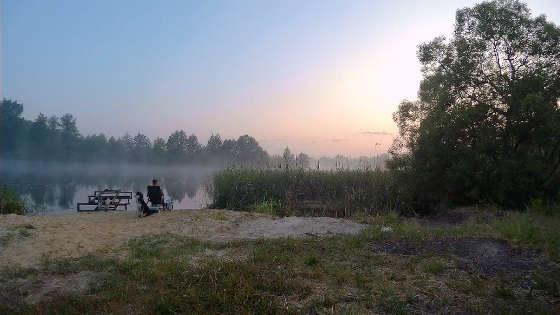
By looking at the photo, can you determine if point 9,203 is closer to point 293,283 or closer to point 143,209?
point 143,209

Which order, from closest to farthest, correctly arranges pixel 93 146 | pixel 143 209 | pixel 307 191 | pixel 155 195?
pixel 143 209 → pixel 155 195 → pixel 307 191 → pixel 93 146

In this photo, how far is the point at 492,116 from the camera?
1262 cm

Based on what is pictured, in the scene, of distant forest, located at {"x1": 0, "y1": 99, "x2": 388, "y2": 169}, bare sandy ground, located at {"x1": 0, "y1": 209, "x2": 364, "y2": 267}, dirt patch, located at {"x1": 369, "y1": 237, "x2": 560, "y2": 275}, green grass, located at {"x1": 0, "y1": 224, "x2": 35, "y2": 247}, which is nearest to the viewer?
dirt patch, located at {"x1": 369, "y1": 237, "x2": 560, "y2": 275}

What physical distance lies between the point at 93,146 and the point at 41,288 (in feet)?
254

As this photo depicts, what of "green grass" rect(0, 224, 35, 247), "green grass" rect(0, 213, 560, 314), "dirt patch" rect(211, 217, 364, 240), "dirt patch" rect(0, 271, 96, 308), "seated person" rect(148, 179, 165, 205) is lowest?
"dirt patch" rect(211, 217, 364, 240)

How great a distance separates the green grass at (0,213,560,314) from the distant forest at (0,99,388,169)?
5184 centimetres

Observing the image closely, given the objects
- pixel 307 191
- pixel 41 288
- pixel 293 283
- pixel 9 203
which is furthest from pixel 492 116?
pixel 9 203

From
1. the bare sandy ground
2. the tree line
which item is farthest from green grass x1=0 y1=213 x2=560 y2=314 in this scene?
the tree line

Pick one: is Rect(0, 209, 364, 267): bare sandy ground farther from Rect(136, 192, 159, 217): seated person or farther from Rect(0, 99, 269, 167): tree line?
Rect(0, 99, 269, 167): tree line

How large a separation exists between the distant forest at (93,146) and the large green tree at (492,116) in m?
46.3

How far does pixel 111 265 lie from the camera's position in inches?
236

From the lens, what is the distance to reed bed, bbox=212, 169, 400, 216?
14727mm

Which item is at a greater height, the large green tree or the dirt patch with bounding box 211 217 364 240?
the large green tree

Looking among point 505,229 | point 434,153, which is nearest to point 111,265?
point 505,229
